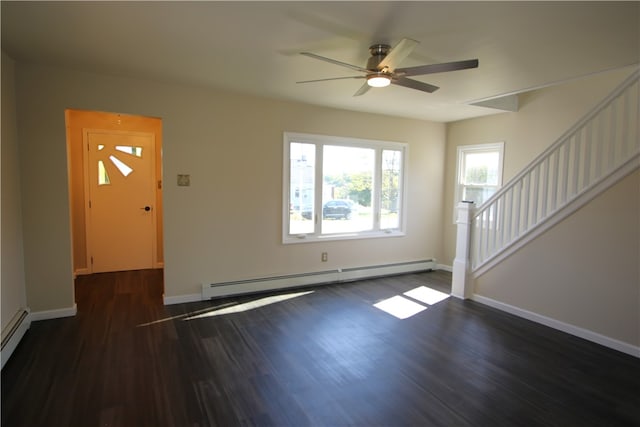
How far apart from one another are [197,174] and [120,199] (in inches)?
83.4

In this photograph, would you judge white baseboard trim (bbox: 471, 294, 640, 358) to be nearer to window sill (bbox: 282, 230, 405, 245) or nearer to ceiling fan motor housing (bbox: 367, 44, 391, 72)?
window sill (bbox: 282, 230, 405, 245)

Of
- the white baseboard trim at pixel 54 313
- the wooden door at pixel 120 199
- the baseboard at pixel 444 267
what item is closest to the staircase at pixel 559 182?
the baseboard at pixel 444 267

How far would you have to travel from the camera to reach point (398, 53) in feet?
7.64

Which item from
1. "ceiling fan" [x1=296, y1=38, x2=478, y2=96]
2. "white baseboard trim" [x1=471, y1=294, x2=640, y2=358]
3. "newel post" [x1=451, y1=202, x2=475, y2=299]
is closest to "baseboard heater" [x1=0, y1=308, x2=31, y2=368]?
"ceiling fan" [x1=296, y1=38, x2=478, y2=96]

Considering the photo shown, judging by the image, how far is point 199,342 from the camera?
317 centimetres

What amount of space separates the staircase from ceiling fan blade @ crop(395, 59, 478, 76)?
1.65 metres

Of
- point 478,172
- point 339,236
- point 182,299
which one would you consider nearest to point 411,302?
point 339,236

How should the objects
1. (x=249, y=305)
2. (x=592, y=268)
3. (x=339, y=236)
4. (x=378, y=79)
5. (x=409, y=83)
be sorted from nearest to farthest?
(x=378, y=79)
(x=409, y=83)
(x=592, y=268)
(x=249, y=305)
(x=339, y=236)

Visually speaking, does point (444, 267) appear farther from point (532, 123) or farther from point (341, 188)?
point (532, 123)

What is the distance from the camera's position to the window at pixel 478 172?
5.26 metres

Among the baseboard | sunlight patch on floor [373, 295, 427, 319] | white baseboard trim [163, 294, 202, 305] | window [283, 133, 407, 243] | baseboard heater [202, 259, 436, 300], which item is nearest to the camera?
sunlight patch on floor [373, 295, 427, 319]

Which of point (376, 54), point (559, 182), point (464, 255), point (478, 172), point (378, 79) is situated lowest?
point (464, 255)

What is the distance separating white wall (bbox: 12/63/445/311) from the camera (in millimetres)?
3443

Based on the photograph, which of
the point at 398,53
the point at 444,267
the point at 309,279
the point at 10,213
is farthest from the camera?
the point at 444,267
